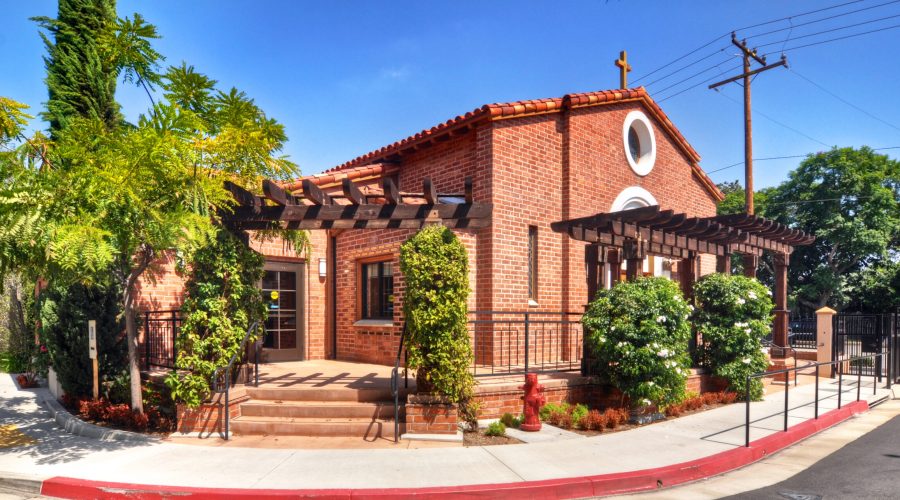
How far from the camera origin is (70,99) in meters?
9.16

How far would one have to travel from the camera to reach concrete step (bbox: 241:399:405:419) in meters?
7.27

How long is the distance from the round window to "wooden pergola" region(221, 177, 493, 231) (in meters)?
6.55

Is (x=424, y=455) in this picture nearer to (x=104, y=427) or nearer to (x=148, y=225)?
(x=148, y=225)

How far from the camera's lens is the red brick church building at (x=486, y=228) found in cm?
997

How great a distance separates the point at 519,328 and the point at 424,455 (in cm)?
430

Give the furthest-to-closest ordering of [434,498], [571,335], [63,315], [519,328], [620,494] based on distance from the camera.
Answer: [571,335], [519,328], [63,315], [620,494], [434,498]

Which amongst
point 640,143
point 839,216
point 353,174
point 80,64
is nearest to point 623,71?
point 640,143

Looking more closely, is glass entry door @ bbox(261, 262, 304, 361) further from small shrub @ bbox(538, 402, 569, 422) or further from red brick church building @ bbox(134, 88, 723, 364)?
small shrub @ bbox(538, 402, 569, 422)

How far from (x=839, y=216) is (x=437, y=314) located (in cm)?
2438

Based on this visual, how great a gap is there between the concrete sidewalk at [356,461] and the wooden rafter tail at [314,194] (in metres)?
3.19

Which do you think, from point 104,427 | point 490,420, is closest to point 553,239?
point 490,420

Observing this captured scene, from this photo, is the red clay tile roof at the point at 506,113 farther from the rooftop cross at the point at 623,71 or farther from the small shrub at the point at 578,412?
the small shrub at the point at 578,412

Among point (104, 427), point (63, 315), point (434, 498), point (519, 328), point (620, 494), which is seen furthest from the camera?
point (519, 328)

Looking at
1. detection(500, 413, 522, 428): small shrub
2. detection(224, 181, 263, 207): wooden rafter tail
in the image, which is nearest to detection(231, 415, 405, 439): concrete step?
detection(500, 413, 522, 428): small shrub
